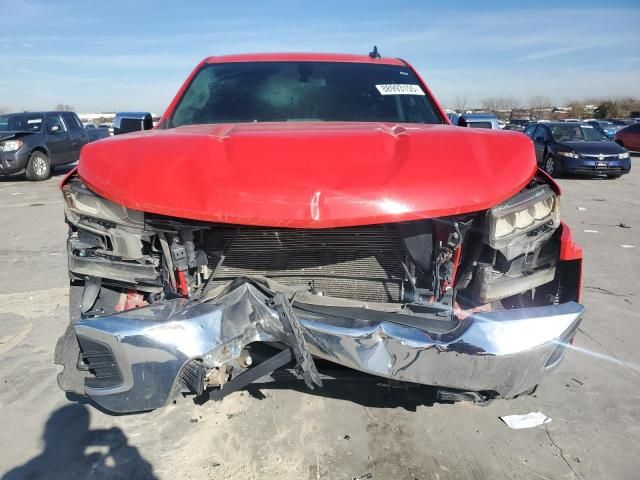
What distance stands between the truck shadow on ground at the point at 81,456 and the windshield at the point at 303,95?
189 cm

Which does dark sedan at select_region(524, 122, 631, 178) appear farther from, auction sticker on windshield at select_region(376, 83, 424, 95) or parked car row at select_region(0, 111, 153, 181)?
parked car row at select_region(0, 111, 153, 181)

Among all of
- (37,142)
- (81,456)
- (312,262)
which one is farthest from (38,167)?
(312,262)

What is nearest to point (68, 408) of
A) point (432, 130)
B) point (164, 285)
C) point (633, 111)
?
point (164, 285)

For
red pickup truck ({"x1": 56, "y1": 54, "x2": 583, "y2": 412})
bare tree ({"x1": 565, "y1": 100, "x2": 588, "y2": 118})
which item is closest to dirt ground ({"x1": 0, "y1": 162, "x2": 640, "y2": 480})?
red pickup truck ({"x1": 56, "y1": 54, "x2": 583, "y2": 412})

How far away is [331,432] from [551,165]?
13.0 meters

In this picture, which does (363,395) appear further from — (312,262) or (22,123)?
(22,123)

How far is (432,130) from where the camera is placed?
8.21ft

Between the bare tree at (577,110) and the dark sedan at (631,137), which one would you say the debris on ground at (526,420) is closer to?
the dark sedan at (631,137)

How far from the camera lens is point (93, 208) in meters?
2.13

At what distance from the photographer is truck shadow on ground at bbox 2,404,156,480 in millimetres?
2215

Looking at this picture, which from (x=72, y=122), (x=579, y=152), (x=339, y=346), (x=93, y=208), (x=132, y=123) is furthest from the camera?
(x=72, y=122)

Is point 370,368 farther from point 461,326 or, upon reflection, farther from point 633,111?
point 633,111

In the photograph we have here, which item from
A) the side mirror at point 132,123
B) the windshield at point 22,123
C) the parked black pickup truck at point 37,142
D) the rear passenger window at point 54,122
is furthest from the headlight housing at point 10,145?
the side mirror at point 132,123

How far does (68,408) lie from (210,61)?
262 centimetres
